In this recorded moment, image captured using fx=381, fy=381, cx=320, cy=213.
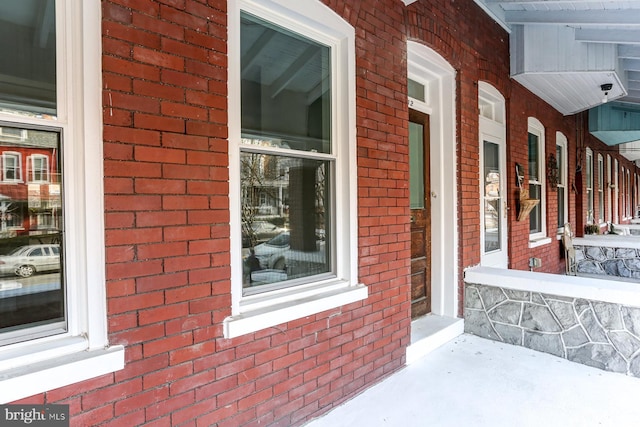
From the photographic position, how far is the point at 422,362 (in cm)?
319

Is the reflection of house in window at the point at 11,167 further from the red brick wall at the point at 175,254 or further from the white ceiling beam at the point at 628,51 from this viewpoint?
the white ceiling beam at the point at 628,51

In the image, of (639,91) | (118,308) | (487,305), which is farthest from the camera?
(639,91)

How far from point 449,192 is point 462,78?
1.16 meters

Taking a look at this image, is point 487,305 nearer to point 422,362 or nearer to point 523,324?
point 523,324

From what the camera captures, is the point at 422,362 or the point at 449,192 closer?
the point at 422,362

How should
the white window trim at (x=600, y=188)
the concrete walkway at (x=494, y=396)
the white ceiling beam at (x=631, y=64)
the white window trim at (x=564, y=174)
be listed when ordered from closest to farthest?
the concrete walkway at (x=494, y=396) < the white ceiling beam at (x=631, y=64) < the white window trim at (x=564, y=174) < the white window trim at (x=600, y=188)

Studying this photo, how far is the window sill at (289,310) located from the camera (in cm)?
194

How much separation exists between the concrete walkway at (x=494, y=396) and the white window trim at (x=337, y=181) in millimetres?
725

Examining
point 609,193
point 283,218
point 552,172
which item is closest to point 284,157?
point 283,218

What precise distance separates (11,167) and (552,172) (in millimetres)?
6959

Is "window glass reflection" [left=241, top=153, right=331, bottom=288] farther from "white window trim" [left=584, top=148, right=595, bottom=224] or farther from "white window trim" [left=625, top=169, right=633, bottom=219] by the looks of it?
"white window trim" [left=625, top=169, right=633, bottom=219]

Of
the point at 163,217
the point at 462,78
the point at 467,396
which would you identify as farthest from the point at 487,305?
the point at 163,217

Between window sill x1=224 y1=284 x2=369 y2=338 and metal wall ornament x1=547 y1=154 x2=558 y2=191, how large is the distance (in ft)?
16.4

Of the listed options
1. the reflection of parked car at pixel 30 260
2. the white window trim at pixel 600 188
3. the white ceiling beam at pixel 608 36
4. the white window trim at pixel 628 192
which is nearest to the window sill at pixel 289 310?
the reflection of parked car at pixel 30 260
